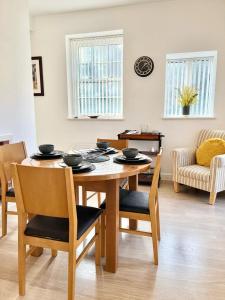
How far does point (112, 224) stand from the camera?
5.79ft

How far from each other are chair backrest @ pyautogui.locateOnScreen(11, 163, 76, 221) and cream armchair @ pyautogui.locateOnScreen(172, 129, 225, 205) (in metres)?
2.10

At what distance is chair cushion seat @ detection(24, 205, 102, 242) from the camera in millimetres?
1446

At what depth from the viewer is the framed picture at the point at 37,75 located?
165 inches

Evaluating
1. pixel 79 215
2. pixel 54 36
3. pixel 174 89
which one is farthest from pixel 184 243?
pixel 54 36

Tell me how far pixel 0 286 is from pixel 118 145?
160 centimetres

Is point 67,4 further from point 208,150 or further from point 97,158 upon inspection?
point 208,150

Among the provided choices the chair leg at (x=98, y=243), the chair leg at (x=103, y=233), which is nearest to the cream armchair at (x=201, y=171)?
the chair leg at (x=103, y=233)

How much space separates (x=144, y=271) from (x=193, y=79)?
289cm

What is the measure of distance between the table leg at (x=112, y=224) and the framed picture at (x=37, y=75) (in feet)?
10.3

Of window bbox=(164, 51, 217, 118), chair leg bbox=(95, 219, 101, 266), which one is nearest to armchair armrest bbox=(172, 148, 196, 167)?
window bbox=(164, 51, 217, 118)

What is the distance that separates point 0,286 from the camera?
165cm

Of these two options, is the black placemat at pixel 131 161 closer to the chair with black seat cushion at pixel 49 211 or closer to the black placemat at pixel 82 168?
the black placemat at pixel 82 168

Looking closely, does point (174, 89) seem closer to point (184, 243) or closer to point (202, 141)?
A: point (202, 141)

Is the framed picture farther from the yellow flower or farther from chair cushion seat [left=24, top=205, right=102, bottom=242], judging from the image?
chair cushion seat [left=24, top=205, right=102, bottom=242]
